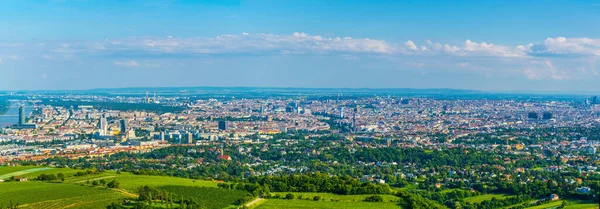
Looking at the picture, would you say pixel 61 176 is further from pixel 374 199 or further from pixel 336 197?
pixel 374 199

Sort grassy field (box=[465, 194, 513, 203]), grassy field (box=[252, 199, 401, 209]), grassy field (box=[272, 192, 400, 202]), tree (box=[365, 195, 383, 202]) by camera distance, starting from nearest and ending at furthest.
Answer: grassy field (box=[252, 199, 401, 209]), tree (box=[365, 195, 383, 202]), grassy field (box=[272, 192, 400, 202]), grassy field (box=[465, 194, 513, 203])

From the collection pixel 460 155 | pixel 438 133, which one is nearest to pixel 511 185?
pixel 460 155

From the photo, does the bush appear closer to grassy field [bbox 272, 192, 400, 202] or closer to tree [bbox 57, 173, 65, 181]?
grassy field [bbox 272, 192, 400, 202]

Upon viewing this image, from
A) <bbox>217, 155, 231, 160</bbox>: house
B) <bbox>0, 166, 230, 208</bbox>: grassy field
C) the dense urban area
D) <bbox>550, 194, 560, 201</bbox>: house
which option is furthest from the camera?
<bbox>217, 155, 231, 160</bbox>: house

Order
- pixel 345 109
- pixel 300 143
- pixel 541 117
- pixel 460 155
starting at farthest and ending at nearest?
pixel 345 109, pixel 541 117, pixel 300 143, pixel 460 155

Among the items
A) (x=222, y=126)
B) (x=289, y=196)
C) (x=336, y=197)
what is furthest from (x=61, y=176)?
(x=222, y=126)

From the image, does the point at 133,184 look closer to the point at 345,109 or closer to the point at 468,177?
the point at 468,177

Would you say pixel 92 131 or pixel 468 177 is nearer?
pixel 468 177

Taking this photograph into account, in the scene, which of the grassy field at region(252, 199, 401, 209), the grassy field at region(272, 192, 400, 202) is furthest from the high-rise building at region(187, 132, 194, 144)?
the grassy field at region(252, 199, 401, 209)
